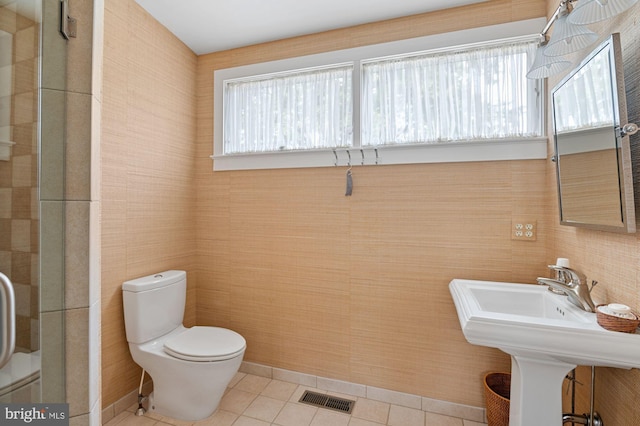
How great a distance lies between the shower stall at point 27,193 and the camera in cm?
84

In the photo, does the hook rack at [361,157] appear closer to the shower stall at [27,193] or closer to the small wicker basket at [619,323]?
the small wicker basket at [619,323]

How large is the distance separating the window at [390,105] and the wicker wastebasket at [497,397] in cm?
131

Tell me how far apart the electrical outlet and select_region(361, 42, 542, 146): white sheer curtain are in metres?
0.52

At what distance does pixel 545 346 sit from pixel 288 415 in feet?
4.94

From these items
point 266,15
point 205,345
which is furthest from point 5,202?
point 266,15

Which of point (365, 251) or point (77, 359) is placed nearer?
point (77, 359)

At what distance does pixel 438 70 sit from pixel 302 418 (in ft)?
7.72

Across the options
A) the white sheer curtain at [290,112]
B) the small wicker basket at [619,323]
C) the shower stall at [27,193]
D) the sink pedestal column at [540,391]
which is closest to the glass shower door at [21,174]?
the shower stall at [27,193]

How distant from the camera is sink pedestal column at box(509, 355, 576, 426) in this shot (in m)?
1.17

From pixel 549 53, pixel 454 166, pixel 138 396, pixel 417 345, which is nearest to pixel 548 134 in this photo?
pixel 454 166

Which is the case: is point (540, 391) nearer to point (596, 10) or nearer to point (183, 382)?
point (596, 10)

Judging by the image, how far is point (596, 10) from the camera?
998mm

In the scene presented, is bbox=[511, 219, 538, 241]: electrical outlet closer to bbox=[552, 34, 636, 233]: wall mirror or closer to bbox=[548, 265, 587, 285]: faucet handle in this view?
bbox=[552, 34, 636, 233]: wall mirror

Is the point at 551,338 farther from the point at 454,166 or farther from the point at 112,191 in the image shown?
the point at 112,191
